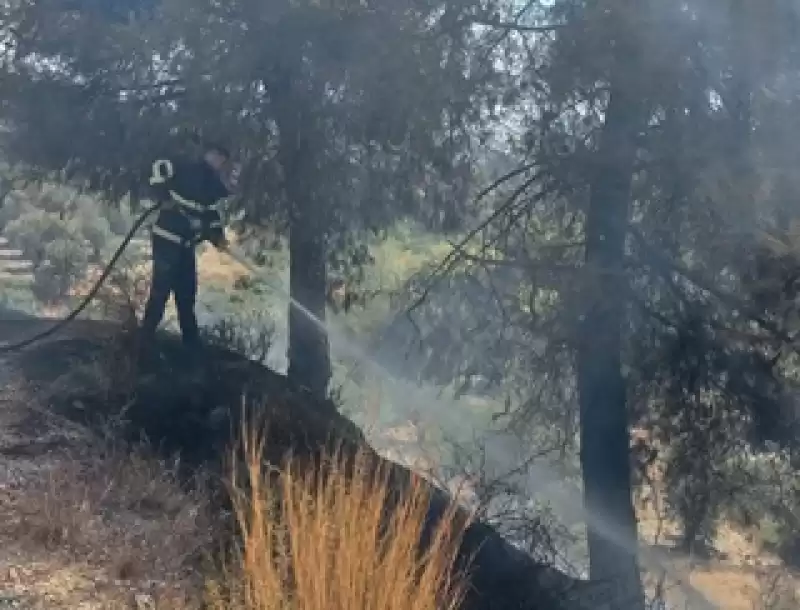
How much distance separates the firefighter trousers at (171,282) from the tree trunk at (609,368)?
325cm

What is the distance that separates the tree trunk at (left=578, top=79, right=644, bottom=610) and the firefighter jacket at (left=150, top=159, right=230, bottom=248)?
3.16 metres

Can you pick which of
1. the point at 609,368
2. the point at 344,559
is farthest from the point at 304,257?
the point at 344,559

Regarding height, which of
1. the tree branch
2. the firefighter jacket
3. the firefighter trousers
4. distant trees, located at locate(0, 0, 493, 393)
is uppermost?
the tree branch

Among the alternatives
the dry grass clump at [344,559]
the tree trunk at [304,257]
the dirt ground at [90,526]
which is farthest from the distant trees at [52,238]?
the dry grass clump at [344,559]

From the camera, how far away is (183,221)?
8.66 metres

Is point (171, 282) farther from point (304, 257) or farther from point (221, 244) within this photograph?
point (304, 257)

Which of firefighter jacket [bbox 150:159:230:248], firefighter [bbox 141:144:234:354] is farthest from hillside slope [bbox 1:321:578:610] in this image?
firefighter jacket [bbox 150:159:230:248]

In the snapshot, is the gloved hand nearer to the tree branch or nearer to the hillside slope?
the hillside slope

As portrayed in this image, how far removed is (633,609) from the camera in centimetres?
943

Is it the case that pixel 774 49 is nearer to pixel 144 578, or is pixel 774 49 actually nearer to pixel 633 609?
pixel 633 609

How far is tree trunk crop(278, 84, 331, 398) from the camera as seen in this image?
9.97 meters

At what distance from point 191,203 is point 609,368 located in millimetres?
3934

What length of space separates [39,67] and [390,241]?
3.80m

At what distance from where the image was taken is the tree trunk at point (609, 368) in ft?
31.6
